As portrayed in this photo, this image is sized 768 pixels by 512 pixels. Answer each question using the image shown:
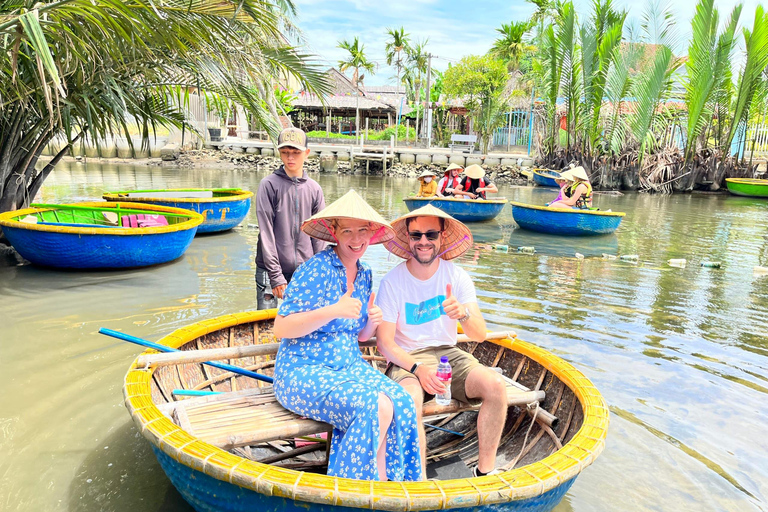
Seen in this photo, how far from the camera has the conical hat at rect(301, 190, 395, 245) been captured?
2643 mm

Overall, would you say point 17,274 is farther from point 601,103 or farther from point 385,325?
point 601,103

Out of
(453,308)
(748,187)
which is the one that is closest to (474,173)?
(453,308)

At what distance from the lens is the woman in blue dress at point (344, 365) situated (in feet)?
7.64

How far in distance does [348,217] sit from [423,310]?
751mm

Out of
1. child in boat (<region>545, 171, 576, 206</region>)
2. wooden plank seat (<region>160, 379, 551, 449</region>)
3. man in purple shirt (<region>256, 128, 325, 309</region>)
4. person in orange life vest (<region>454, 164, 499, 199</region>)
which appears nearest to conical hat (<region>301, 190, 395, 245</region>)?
wooden plank seat (<region>160, 379, 551, 449</region>)

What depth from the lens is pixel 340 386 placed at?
2.44 metres

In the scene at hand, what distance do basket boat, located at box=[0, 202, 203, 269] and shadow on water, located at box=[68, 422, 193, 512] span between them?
381cm

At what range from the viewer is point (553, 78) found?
23062 millimetres

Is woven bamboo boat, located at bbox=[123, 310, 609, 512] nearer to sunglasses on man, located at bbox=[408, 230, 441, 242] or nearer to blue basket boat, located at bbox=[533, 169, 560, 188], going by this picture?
sunglasses on man, located at bbox=[408, 230, 441, 242]

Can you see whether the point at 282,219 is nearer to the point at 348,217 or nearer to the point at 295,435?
the point at 348,217

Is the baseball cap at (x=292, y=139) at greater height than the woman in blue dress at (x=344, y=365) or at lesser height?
greater

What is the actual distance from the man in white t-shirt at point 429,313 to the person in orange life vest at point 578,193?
29.3ft

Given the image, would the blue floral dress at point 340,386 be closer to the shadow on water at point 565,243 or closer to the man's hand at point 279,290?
the man's hand at point 279,290

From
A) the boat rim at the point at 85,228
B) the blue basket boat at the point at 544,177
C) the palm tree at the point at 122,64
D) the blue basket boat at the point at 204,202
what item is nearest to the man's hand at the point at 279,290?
the palm tree at the point at 122,64
